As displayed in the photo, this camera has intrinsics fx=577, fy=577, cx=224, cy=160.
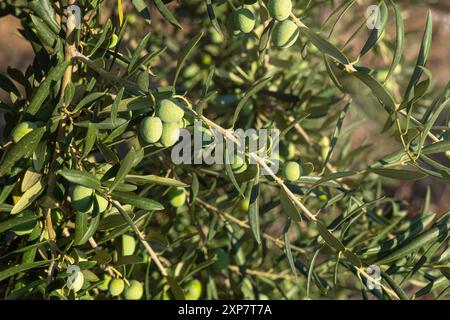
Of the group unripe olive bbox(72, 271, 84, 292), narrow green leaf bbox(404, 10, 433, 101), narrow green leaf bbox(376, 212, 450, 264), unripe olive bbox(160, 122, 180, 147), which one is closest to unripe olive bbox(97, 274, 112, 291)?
unripe olive bbox(72, 271, 84, 292)

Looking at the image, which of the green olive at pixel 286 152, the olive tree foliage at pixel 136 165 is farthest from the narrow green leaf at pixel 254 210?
the green olive at pixel 286 152

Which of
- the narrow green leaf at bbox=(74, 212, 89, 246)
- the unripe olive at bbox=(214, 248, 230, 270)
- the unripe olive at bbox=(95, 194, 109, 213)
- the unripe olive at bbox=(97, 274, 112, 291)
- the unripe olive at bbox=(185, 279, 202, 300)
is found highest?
the unripe olive at bbox=(95, 194, 109, 213)

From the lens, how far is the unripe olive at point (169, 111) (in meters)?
0.73

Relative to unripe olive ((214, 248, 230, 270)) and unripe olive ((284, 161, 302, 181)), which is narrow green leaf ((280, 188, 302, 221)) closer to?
unripe olive ((284, 161, 302, 181))

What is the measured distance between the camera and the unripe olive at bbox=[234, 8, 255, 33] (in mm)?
829

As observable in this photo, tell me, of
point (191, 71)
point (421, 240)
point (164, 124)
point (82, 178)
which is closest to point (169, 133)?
point (164, 124)

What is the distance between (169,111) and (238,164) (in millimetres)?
143

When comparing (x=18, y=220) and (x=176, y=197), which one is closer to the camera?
(x=18, y=220)

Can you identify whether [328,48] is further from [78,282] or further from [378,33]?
[78,282]

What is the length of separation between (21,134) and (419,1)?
1320 millimetres

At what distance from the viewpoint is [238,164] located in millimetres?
815

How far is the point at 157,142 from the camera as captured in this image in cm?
77

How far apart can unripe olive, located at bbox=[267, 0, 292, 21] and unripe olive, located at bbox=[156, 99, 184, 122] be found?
0.59ft

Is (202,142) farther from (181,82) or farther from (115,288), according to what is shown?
(181,82)
